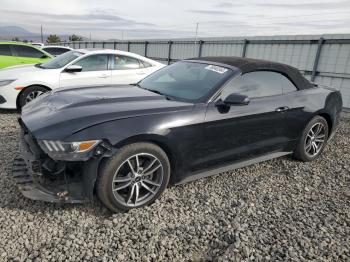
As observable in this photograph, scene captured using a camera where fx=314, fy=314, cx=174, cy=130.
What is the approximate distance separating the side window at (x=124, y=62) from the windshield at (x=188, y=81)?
10.6 ft

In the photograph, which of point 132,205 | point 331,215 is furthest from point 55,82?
point 331,215

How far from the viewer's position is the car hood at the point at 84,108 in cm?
283

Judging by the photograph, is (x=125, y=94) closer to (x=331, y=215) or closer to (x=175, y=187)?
(x=175, y=187)

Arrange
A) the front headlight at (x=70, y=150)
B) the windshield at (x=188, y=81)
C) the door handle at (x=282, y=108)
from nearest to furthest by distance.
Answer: the front headlight at (x=70, y=150) → the windshield at (x=188, y=81) → the door handle at (x=282, y=108)

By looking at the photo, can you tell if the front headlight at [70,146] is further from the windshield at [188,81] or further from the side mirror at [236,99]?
the side mirror at [236,99]

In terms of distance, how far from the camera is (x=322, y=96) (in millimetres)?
4617

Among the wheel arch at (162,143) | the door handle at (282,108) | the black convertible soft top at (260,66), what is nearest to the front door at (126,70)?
the black convertible soft top at (260,66)

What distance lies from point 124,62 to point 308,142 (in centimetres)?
469

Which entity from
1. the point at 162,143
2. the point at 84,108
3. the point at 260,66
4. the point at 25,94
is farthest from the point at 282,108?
the point at 25,94

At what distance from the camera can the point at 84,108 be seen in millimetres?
3109

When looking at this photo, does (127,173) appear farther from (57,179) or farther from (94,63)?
(94,63)

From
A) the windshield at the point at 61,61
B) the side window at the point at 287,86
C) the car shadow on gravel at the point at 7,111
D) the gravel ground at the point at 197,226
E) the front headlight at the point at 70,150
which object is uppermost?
the side window at the point at 287,86

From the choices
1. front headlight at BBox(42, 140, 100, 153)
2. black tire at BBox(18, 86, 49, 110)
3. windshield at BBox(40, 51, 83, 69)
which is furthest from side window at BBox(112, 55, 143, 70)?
front headlight at BBox(42, 140, 100, 153)

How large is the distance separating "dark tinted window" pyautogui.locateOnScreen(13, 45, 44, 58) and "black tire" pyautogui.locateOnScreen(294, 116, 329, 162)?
844 centimetres
